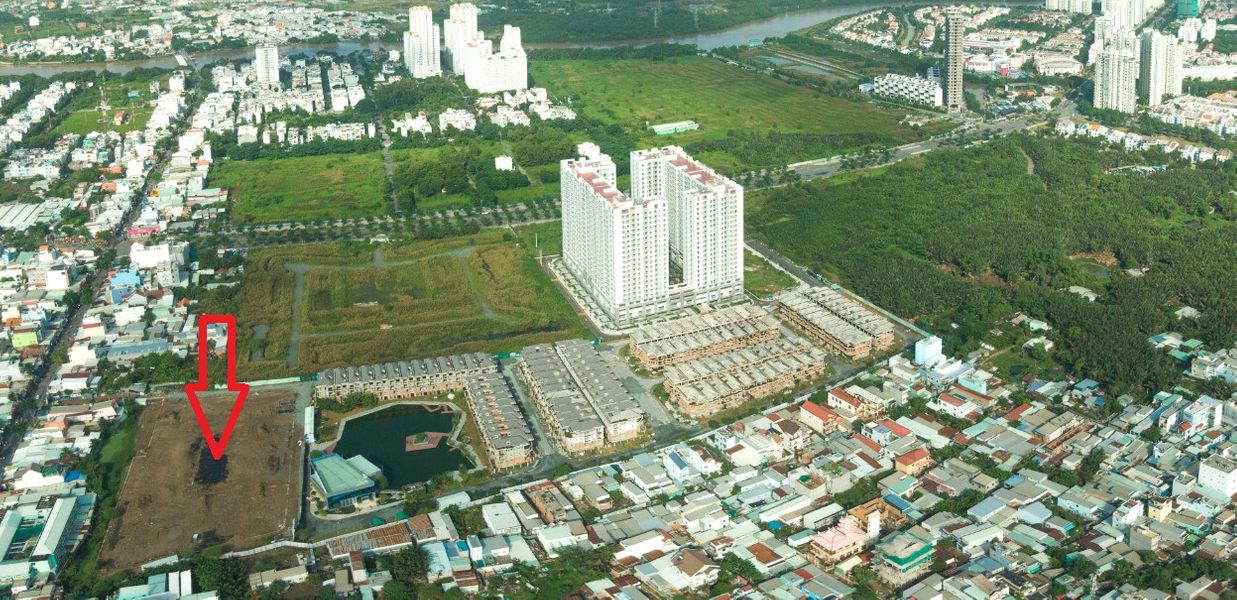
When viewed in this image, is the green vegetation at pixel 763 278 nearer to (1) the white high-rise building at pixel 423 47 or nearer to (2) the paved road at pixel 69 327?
(2) the paved road at pixel 69 327

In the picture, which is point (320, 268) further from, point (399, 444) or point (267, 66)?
point (267, 66)

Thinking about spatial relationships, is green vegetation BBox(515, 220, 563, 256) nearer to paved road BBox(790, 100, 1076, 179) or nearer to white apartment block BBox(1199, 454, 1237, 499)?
paved road BBox(790, 100, 1076, 179)

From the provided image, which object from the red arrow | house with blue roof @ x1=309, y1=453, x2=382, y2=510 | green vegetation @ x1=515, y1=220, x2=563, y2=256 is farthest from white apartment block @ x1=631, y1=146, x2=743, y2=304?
the red arrow

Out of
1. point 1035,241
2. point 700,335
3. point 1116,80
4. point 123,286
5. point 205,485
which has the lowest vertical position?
point 205,485

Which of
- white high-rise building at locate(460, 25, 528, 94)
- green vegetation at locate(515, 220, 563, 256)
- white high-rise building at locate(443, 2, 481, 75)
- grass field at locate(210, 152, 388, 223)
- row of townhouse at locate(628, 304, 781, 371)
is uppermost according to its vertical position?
white high-rise building at locate(443, 2, 481, 75)

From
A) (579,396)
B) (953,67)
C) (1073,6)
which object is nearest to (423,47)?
(953,67)

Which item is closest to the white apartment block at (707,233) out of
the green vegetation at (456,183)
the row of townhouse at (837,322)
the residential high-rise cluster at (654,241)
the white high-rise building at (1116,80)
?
the residential high-rise cluster at (654,241)
